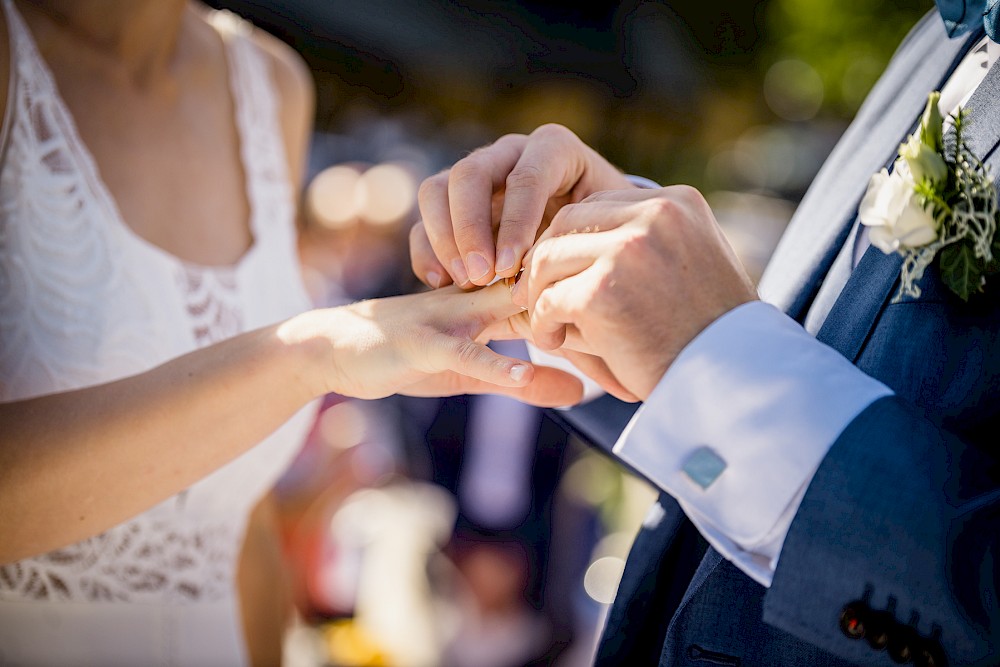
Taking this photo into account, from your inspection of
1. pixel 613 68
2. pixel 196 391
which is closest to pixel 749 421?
pixel 196 391

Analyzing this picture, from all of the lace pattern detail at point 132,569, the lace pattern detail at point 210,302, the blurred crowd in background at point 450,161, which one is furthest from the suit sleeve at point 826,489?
the blurred crowd in background at point 450,161

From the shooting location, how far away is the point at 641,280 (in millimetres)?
830

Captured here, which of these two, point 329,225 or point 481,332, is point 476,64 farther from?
point 481,332

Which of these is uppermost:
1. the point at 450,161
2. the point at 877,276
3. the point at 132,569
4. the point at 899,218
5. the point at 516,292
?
the point at 899,218

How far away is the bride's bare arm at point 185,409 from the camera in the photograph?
1.11m

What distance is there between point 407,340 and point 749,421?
515 mm

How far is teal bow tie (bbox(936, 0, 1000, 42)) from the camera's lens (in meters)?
0.97

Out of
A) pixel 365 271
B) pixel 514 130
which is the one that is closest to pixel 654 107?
pixel 514 130

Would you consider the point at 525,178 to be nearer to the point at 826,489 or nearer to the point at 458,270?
the point at 458,270

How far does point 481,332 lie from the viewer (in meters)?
1.13

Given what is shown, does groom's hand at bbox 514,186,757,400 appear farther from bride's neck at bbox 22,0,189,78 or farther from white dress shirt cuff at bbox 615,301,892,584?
bride's neck at bbox 22,0,189,78

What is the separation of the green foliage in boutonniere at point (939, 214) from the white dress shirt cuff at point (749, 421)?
0.19 metres

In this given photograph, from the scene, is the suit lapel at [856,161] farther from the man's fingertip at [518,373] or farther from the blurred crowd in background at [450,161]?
the blurred crowd in background at [450,161]

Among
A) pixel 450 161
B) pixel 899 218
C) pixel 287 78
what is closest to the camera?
pixel 899 218
